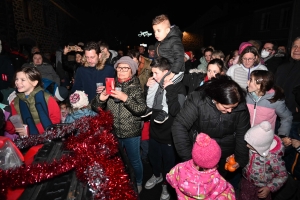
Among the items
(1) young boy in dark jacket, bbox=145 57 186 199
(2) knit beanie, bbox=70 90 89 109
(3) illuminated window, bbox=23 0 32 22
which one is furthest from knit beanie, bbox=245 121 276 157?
(3) illuminated window, bbox=23 0 32 22

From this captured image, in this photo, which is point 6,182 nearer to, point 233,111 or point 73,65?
point 233,111

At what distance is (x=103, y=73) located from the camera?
3873 millimetres

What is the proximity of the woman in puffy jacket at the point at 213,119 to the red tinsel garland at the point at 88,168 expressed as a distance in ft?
2.81

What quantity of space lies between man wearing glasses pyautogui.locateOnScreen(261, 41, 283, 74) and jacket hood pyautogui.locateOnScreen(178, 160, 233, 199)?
4458 millimetres

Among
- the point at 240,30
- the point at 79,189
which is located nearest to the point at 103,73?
the point at 79,189

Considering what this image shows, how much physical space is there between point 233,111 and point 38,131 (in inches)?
98.1

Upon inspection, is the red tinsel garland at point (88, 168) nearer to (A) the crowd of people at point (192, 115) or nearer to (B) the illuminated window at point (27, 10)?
(A) the crowd of people at point (192, 115)

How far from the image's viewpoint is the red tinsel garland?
1355mm

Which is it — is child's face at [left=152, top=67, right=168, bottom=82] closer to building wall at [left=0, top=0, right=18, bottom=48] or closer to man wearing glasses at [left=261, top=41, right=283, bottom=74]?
man wearing glasses at [left=261, top=41, right=283, bottom=74]

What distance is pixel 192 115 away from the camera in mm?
2449

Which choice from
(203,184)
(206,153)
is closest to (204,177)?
(203,184)

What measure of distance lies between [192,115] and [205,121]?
168mm

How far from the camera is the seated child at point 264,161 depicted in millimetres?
2459

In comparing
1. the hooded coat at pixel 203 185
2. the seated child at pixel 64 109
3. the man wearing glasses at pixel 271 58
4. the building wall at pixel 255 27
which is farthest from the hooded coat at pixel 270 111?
the building wall at pixel 255 27
